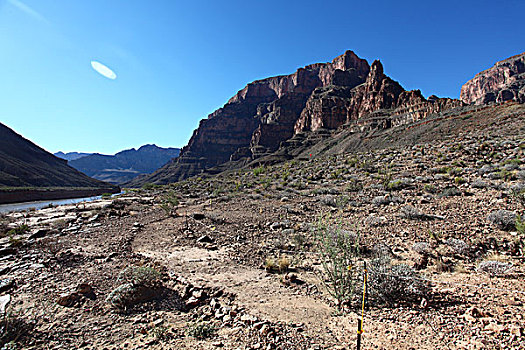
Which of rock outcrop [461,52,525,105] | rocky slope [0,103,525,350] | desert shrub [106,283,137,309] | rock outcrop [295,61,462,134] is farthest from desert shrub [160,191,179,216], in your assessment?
rock outcrop [461,52,525,105]

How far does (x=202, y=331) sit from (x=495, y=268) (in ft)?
15.0

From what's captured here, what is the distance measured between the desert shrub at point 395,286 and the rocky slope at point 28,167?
60.7 metres

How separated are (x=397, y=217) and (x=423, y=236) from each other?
1.67 m

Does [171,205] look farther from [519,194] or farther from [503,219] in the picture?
[519,194]

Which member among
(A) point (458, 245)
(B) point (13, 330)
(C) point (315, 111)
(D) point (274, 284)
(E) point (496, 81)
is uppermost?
(E) point (496, 81)

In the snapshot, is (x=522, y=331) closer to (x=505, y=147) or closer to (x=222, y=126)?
(x=505, y=147)

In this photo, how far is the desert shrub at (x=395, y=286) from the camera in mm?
3201

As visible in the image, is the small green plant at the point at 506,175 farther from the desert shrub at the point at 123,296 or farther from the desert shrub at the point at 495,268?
the desert shrub at the point at 123,296

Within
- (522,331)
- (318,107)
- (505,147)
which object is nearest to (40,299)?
(522,331)

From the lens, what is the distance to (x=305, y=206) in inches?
403

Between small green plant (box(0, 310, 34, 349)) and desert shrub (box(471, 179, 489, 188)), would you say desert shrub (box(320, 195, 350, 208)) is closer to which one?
desert shrub (box(471, 179, 489, 188))

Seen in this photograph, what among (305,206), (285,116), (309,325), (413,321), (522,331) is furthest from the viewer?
(285,116)

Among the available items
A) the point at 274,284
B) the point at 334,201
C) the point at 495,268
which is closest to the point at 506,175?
the point at 334,201

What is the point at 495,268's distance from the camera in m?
3.56
